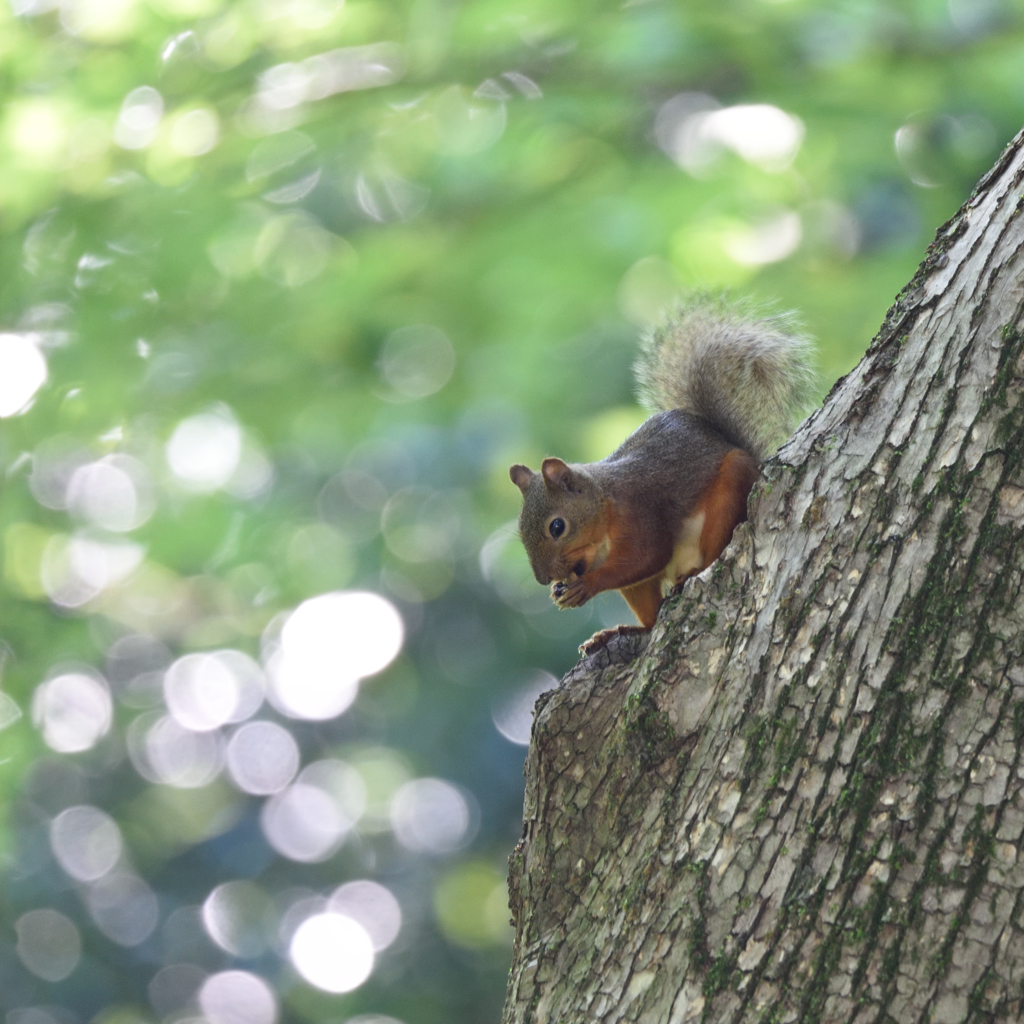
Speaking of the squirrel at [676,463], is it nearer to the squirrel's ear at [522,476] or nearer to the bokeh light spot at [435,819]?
the squirrel's ear at [522,476]

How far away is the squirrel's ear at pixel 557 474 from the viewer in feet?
7.95

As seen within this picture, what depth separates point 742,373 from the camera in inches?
86.4

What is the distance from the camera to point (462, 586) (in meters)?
6.60

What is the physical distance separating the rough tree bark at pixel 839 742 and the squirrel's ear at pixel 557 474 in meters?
1.01

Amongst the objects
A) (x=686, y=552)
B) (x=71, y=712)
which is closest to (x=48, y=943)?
(x=71, y=712)

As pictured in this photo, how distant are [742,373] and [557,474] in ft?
1.46

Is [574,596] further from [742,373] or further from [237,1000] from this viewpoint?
[237,1000]

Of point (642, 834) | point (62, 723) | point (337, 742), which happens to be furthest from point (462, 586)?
point (642, 834)

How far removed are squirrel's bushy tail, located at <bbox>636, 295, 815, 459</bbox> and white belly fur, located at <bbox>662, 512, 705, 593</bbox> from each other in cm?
17

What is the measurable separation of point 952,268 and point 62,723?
478 centimetres

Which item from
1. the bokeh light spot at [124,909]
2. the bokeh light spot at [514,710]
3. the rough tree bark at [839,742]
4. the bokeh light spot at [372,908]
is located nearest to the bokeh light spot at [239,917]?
the bokeh light spot at [124,909]

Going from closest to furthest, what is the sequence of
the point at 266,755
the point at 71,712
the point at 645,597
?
1. the point at 645,597
2. the point at 71,712
3. the point at 266,755

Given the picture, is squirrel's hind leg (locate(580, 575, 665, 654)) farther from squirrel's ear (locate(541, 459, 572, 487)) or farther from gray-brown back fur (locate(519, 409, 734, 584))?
squirrel's ear (locate(541, 459, 572, 487))

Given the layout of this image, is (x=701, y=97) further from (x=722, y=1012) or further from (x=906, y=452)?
(x=722, y=1012)
